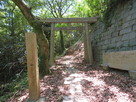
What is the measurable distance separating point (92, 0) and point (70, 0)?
213 inches

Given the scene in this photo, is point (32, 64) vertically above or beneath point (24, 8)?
beneath

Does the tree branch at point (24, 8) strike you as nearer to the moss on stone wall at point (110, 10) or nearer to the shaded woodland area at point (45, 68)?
the shaded woodland area at point (45, 68)

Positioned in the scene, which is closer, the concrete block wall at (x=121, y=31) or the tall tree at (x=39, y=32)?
the tall tree at (x=39, y=32)

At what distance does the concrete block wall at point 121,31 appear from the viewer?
390cm

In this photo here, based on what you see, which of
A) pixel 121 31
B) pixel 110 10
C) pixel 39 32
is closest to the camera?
pixel 39 32

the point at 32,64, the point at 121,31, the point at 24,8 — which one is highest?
the point at 24,8

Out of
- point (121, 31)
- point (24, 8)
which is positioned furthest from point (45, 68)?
point (121, 31)

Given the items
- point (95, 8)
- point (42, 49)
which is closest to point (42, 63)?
point (42, 49)

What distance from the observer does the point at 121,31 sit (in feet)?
14.8

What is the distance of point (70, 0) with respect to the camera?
1328 cm

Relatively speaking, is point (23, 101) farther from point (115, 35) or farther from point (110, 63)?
point (115, 35)

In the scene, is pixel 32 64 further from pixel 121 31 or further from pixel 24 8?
pixel 121 31

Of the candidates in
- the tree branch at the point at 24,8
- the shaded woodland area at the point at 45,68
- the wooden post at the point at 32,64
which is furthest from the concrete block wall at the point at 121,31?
the tree branch at the point at 24,8

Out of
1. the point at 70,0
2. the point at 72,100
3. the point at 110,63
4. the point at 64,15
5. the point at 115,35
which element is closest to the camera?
the point at 72,100
